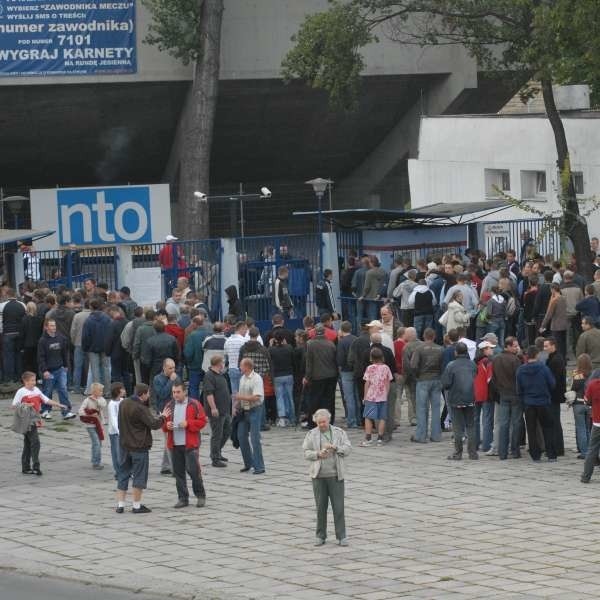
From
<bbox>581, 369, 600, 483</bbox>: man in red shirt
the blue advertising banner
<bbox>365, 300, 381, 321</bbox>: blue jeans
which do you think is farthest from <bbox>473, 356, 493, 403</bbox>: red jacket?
the blue advertising banner

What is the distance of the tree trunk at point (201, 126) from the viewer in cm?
4559

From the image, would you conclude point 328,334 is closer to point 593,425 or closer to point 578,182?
point 593,425

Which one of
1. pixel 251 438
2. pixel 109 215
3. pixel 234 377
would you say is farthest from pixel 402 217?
pixel 251 438

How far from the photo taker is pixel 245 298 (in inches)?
1248

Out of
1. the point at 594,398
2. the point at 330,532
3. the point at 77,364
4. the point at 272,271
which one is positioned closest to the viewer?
the point at 330,532

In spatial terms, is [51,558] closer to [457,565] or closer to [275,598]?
[275,598]

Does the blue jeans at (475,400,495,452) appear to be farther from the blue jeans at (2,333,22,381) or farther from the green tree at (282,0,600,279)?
the green tree at (282,0,600,279)

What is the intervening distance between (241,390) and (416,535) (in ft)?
13.0

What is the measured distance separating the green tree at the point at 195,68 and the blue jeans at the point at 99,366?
2026 centimetres

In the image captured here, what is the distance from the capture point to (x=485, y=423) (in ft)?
68.2

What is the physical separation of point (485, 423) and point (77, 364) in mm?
8148

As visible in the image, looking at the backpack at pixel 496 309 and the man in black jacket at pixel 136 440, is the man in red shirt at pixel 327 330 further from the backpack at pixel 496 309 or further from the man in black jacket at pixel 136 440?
the man in black jacket at pixel 136 440

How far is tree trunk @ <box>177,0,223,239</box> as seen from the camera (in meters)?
45.6

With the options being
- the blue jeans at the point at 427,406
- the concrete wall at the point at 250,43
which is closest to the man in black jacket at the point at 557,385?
the blue jeans at the point at 427,406
